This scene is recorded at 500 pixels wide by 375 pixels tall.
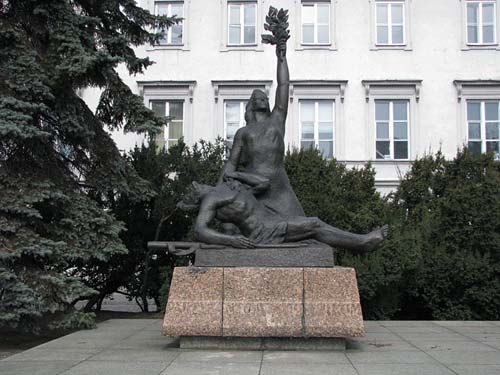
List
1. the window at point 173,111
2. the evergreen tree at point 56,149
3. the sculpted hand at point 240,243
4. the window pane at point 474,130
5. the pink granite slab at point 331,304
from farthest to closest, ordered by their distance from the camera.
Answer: the window at point 173,111
the window pane at point 474,130
the evergreen tree at point 56,149
the sculpted hand at point 240,243
the pink granite slab at point 331,304

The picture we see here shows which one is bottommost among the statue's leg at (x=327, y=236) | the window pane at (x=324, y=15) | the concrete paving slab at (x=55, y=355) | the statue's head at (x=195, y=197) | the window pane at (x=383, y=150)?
the concrete paving slab at (x=55, y=355)

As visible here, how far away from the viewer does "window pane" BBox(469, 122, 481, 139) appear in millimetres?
24653

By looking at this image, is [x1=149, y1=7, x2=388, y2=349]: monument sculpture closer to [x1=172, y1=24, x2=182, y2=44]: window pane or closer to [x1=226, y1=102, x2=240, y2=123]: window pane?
[x1=226, y1=102, x2=240, y2=123]: window pane

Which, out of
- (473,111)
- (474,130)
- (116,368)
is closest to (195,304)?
(116,368)

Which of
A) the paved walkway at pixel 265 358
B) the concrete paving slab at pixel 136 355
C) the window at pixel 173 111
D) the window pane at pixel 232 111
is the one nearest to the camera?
the paved walkway at pixel 265 358

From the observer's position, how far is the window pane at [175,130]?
25.1m

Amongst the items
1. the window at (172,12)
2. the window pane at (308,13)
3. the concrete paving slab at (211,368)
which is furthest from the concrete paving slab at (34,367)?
the window pane at (308,13)

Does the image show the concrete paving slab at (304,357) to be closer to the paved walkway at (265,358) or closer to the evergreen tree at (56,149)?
the paved walkway at (265,358)

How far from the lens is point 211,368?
5887mm

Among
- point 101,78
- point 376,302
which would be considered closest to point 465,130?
point 376,302

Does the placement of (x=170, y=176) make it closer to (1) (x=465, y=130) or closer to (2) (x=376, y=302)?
(2) (x=376, y=302)

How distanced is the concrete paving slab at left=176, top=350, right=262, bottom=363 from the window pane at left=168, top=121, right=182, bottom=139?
740 inches

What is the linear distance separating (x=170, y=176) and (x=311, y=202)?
12.7ft

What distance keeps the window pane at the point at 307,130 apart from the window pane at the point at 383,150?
9.11 ft
